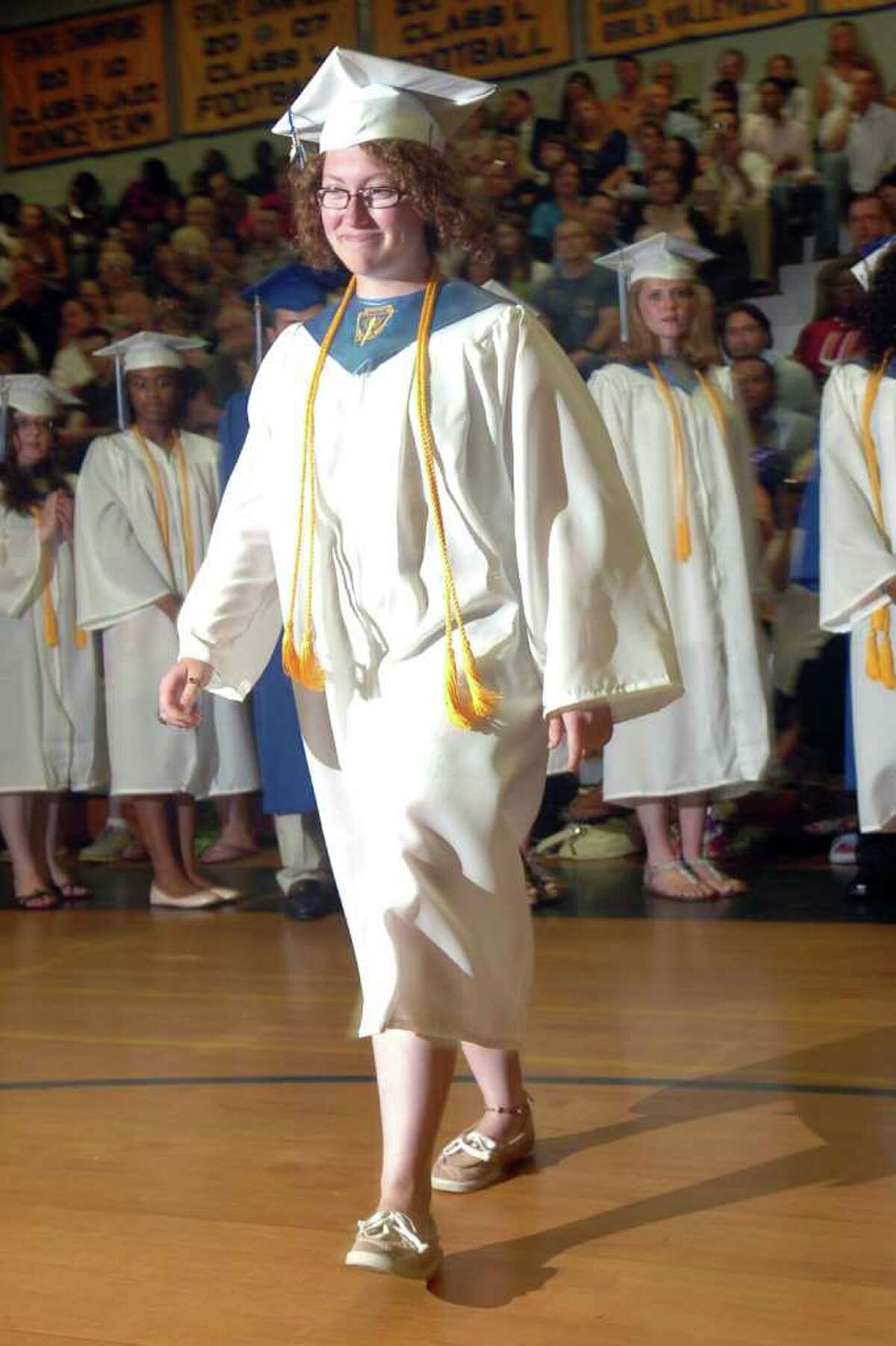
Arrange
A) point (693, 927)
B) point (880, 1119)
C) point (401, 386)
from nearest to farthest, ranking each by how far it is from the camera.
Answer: point (401, 386), point (880, 1119), point (693, 927)

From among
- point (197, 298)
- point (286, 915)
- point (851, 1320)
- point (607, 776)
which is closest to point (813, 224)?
point (197, 298)

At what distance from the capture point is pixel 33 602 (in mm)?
7207

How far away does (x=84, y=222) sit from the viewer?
11531 millimetres

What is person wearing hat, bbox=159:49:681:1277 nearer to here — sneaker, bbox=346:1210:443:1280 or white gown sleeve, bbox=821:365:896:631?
sneaker, bbox=346:1210:443:1280

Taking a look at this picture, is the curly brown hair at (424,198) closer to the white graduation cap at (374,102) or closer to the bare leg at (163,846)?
the white graduation cap at (374,102)

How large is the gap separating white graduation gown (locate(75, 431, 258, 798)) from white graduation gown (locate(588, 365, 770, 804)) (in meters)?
1.49

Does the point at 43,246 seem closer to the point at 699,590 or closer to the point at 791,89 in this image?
the point at 791,89

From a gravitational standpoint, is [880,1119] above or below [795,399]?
below

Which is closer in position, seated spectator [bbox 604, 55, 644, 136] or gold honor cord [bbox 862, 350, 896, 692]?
gold honor cord [bbox 862, 350, 896, 692]

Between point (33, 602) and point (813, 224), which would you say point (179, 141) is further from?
point (33, 602)

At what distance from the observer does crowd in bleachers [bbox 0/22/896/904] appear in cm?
845

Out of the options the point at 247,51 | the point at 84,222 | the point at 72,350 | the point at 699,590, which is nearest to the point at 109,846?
the point at 699,590

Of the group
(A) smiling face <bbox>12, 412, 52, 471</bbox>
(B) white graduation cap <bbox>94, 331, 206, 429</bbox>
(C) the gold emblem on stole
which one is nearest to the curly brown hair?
(C) the gold emblem on stole

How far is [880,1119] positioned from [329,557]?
1473mm
